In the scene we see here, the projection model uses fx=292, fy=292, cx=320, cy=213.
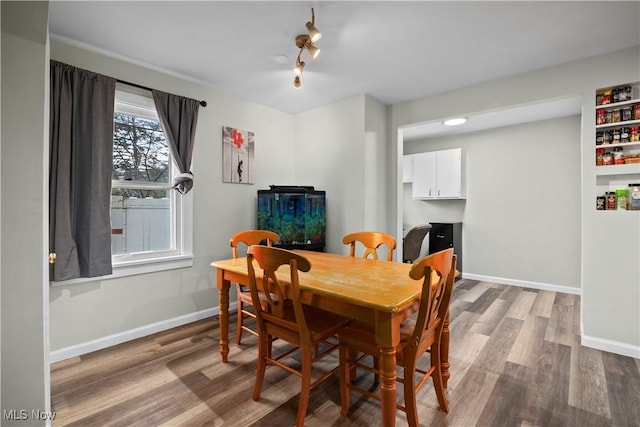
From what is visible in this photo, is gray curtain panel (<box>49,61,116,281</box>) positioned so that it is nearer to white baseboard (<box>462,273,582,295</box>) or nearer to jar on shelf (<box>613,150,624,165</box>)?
jar on shelf (<box>613,150,624,165</box>)

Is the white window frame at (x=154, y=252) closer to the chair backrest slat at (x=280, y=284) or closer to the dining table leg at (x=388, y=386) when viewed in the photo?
the chair backrest slat at (x=280, y=284)

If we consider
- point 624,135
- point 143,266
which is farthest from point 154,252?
point 624,135

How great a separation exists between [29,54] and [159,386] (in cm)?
197

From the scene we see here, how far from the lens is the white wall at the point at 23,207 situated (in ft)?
4.04

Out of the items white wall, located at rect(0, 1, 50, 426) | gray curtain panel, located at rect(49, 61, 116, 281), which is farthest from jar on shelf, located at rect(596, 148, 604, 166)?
gray curtain panel, located at rect(49, 61, 116, 281)

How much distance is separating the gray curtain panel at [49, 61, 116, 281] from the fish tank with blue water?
1455 mm

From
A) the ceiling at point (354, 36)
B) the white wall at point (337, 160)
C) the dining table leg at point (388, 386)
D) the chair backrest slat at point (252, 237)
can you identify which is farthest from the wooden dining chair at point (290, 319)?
the white wall at point (337, 160)

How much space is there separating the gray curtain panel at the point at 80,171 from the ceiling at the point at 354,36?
370 mm

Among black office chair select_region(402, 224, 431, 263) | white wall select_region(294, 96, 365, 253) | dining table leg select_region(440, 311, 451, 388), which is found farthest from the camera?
black office chair select_region(402, 224, 431, 263)

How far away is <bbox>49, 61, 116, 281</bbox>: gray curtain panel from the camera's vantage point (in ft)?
7.15

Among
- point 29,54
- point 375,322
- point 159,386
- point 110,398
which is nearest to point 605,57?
point 375,322

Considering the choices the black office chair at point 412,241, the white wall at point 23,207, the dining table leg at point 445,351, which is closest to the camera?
the white wall at point 23,207

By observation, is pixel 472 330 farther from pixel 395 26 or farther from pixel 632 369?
pixel 395 26

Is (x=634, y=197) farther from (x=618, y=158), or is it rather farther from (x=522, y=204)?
(x=522, y=204)
